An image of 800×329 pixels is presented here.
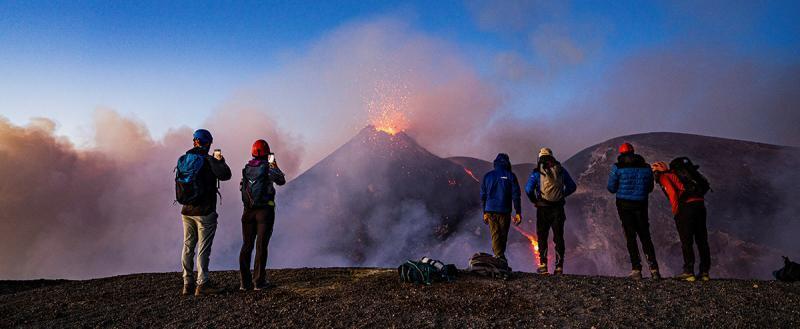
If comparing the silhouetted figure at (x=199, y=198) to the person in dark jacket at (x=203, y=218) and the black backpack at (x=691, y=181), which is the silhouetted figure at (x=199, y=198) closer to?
the person in dark jacket at (x=203, y=218)

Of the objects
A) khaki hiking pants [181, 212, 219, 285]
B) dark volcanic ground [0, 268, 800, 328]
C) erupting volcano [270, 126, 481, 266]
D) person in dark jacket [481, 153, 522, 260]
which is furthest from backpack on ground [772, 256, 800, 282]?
erupting volcano [270, 126, 481, 266]

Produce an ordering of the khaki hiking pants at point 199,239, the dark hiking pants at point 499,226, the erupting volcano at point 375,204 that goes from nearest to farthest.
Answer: the khaki hiking pants at point 199,239 → the dark hiking pants at point 499,226 → the erupting volcano at point 375,204

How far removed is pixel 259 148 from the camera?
27.0ft

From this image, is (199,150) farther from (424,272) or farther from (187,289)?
(424,272)

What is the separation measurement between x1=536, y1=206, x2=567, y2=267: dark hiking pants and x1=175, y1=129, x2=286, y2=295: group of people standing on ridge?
5.71m

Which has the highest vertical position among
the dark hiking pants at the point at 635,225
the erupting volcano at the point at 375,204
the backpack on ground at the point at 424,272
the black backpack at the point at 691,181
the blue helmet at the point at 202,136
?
the erupting volcano at the point at 375,204

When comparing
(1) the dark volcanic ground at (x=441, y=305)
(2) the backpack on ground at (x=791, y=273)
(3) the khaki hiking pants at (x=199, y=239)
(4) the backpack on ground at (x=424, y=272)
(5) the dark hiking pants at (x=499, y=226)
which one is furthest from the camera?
(5) the dark hiking pants at (x=499, y=226)

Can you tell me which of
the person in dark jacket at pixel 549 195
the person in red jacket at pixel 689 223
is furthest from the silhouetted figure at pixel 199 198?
the person in red jacket at pixel 689 223

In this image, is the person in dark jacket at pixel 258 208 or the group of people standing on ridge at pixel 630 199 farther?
the group of people standing on ridge at pixel 630 199

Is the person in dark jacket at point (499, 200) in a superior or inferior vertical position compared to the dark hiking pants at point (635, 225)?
superior

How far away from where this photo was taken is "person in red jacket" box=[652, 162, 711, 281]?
8.71 meters

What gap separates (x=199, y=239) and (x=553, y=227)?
23.3 ft

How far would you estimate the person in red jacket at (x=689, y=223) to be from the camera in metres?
8.71

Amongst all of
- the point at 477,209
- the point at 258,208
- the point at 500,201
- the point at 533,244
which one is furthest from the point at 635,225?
the point at 477,209
